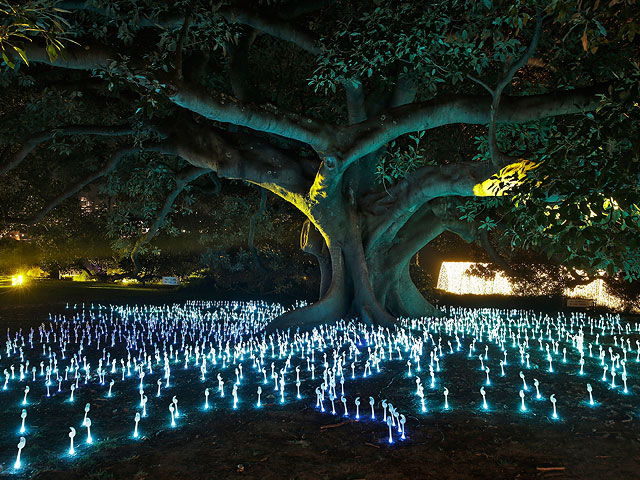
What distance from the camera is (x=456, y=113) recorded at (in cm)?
862

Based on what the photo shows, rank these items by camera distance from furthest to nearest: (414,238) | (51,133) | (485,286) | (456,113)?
(485,286) < (414,238) < (51,133) < (456,113)

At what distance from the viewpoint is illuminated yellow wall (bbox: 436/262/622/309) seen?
2009 cm

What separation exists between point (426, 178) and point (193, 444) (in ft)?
25.9

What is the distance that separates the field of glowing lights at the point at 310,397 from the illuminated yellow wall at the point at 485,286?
10.4 meters

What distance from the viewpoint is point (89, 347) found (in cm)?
1028

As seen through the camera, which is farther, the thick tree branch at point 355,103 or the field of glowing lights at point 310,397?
the thick tree branch at point 355,103

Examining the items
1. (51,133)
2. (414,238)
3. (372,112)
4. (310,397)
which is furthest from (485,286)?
(51,133)

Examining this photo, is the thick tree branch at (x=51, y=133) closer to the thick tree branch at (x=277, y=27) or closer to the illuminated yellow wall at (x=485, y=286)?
the thick tree branch at (x=277, y=27)

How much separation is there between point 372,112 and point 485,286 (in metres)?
16.7

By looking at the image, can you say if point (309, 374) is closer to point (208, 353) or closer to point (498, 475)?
point (208, 353)

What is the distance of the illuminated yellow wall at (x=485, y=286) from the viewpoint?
20.1m

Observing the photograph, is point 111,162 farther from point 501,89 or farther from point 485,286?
point 485,286

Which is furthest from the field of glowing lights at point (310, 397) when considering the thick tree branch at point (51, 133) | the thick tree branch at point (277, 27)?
the thick tree branch at point (277, 27)

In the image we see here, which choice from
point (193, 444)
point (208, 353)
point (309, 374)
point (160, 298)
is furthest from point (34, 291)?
point (193, 444)
